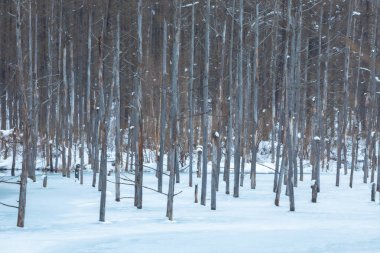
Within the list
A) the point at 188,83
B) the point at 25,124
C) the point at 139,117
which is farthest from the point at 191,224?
the point at 188,83

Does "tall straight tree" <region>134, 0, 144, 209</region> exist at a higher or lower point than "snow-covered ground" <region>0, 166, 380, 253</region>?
higher

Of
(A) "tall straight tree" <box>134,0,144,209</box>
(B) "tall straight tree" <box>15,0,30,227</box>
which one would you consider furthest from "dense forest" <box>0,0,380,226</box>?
(B) "tall straight tree" <box>15,0,30,227</box>

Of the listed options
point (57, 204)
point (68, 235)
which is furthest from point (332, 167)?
point (68, 235)

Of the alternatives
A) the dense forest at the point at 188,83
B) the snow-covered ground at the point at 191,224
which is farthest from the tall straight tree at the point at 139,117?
the dense forest at the point at 188,83

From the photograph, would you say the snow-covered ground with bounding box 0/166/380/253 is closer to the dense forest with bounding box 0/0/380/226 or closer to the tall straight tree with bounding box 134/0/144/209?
the tall straight tree with bounding box 134/0/144/209

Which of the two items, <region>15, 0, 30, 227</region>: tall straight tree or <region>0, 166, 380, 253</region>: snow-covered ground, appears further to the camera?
<region>15, 0, 30, 227</region>: tall straight tree

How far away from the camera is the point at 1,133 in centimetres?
2780

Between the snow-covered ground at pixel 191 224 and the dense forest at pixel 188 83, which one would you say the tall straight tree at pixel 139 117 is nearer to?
the snow-covered ground at pixel 191 224

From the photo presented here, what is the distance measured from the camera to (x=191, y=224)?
1246 centimetres

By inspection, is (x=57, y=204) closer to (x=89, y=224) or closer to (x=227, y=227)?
(x=89, y=224)

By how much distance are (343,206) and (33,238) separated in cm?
996

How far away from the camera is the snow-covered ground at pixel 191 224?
9.16 metres

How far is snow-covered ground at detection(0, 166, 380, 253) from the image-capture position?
916cm

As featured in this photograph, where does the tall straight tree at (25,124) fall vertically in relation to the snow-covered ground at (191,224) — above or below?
above
